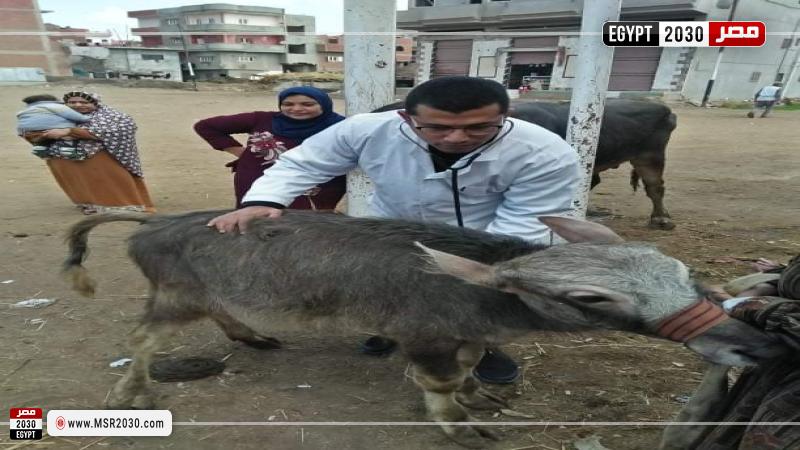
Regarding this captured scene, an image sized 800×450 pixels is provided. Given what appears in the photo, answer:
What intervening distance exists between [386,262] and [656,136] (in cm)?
535

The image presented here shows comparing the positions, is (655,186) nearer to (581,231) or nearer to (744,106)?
(581,231)

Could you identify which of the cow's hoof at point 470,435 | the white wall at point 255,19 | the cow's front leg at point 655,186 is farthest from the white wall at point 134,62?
the cow's hoof at point 470,435

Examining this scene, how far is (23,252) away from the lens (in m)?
5.20

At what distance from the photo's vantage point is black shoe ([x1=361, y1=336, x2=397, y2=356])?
3521 mm

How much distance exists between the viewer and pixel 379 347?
3.53m

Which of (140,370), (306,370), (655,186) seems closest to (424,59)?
(655,186)

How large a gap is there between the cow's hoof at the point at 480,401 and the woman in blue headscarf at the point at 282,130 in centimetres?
196

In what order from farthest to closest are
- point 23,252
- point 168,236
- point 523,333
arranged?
point 23,252
point 168,236
point 523,333

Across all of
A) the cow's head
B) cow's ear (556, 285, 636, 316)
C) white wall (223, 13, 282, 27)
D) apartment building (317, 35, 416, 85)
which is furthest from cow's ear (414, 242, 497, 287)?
white wall (223, 13, 282, 27)

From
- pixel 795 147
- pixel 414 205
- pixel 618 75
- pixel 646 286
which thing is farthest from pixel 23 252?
pixel 618 75

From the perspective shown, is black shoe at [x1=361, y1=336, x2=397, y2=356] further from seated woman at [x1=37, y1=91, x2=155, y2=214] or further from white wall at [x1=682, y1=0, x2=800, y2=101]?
white wall at [x1=682, y1=0, x2=800, y2=101]

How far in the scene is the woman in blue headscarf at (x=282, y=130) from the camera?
4.04 meters

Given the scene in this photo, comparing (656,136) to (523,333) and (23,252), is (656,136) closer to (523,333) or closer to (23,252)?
(523,333)

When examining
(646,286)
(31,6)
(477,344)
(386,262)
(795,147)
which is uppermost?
(31,6)
